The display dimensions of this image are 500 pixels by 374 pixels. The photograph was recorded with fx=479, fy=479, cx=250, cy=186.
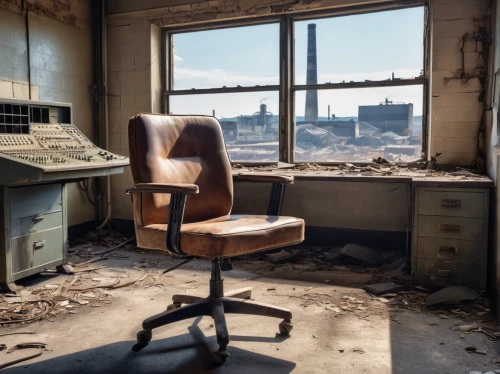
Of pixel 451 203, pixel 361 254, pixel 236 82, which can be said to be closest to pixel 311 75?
pixel 236 82

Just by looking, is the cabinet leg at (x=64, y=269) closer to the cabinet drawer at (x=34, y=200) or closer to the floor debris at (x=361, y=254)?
the cabinet drawer at (x=34, y=200)

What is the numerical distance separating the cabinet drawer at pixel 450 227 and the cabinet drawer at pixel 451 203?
30 millimetres

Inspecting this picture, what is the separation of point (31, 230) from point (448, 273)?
104 inches

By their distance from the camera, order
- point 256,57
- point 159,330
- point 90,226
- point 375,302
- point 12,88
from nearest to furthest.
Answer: point 159,330, point 375,302, point 12,88, point 256,57, point 90,226

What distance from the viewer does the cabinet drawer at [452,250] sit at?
9.37 feet

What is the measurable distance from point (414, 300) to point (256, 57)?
2.57 m

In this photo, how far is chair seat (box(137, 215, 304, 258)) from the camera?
6.62 feet

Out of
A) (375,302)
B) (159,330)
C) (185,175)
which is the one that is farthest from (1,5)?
(375,302)

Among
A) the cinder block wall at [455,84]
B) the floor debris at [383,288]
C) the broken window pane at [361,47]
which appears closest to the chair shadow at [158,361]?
the floor debris at [383,288]

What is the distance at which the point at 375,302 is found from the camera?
9.19ft

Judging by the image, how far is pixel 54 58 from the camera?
166 inches

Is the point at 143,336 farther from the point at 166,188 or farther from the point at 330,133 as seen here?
the point at 330,133

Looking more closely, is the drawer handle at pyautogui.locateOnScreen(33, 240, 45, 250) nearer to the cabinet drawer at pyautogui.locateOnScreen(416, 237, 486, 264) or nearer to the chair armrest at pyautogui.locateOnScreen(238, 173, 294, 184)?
the chair armrest at pyautogui.locateOnScreen(238, 173, 294, 184)

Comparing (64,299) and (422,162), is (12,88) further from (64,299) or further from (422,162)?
(422,162)
